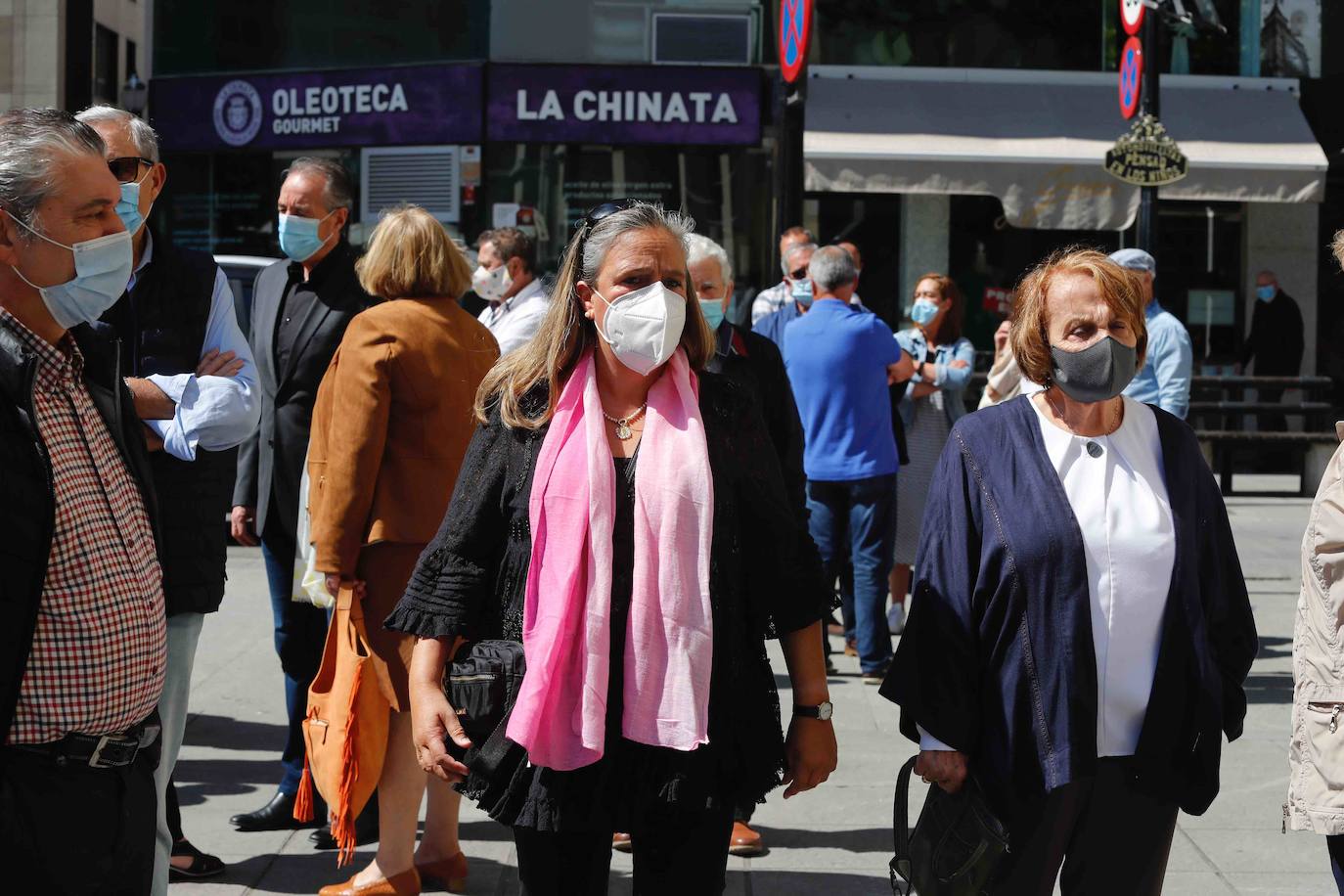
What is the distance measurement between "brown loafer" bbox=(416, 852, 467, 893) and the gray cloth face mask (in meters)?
2.42

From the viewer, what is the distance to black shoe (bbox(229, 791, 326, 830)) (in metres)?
5.35

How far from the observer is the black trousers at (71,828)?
100 inches

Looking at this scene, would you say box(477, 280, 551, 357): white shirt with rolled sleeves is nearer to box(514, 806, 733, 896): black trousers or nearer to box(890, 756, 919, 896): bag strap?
box(890, 756, 919, 896): bag strap

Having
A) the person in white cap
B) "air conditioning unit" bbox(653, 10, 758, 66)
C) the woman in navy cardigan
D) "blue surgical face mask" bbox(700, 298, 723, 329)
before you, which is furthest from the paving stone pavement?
"air conditioning unit" bbox(653, 10, 758, 66)

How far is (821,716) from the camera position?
3.11 metres

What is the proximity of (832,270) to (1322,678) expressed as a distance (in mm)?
4404

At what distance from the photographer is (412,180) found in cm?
1702

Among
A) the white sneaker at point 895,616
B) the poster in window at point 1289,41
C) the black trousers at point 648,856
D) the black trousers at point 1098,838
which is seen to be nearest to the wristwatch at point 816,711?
the black trousers at point 648,856

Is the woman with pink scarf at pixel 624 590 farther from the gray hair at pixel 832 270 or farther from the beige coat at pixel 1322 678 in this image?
the gray hair at pixel 832 270

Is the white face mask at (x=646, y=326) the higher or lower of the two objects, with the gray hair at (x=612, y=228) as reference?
lower

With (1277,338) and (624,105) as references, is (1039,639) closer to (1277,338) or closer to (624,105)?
(624,105)

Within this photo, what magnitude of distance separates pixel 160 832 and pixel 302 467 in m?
1.87

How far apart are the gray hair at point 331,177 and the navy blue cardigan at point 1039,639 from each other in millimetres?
2646

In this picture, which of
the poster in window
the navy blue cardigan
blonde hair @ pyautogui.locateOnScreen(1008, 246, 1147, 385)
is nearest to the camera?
the navy blue cardigan
